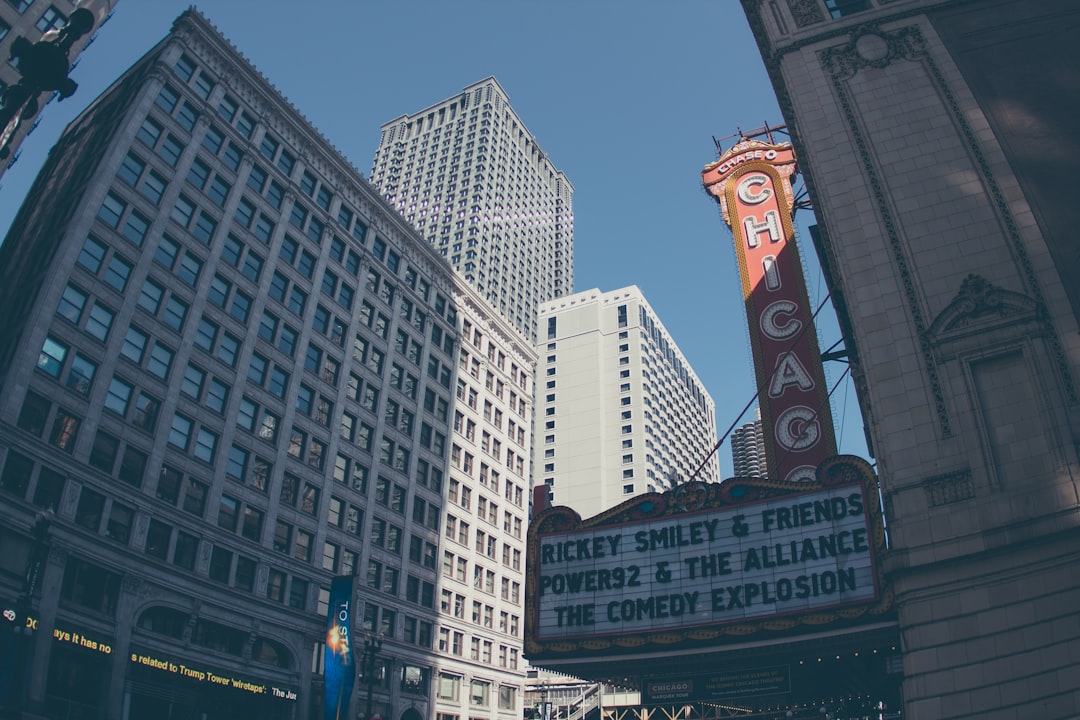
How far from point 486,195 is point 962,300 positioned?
137817mm

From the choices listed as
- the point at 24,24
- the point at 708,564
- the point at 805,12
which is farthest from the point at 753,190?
the point at 24,24

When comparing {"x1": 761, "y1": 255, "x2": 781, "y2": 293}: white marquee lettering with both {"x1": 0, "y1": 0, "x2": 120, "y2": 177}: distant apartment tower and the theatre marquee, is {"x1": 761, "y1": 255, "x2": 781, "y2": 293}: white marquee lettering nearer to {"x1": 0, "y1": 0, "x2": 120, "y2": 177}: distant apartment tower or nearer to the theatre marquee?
the theatre marquee

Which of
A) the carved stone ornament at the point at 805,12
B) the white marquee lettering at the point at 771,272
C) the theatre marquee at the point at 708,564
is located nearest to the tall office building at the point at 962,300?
the carved stone ornament at the point at 805,12

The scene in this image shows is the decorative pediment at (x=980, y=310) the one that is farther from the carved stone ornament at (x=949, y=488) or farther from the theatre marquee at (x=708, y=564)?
the theatre marquee at (x=708, y=564)

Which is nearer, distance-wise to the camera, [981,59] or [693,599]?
[693,599]

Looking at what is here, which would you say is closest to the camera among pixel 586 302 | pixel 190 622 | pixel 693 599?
pixel 693 599

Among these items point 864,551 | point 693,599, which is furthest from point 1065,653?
point 693,599

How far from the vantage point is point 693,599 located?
2684cm

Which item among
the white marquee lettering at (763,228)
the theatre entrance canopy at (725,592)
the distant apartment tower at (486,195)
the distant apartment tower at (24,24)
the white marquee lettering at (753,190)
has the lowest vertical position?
the theatre entrance canopy at (725,592)

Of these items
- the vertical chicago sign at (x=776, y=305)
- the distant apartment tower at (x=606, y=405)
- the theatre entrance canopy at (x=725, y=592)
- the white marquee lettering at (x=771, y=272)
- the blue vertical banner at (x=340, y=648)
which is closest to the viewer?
the theatre entrance canopy at (x=725, y=592)

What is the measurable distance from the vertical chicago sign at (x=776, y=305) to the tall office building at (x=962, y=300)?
15.3ft

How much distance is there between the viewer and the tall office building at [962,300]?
65.9 feet

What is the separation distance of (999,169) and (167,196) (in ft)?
149

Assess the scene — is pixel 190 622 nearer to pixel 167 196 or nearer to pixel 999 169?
pixel 167 196
